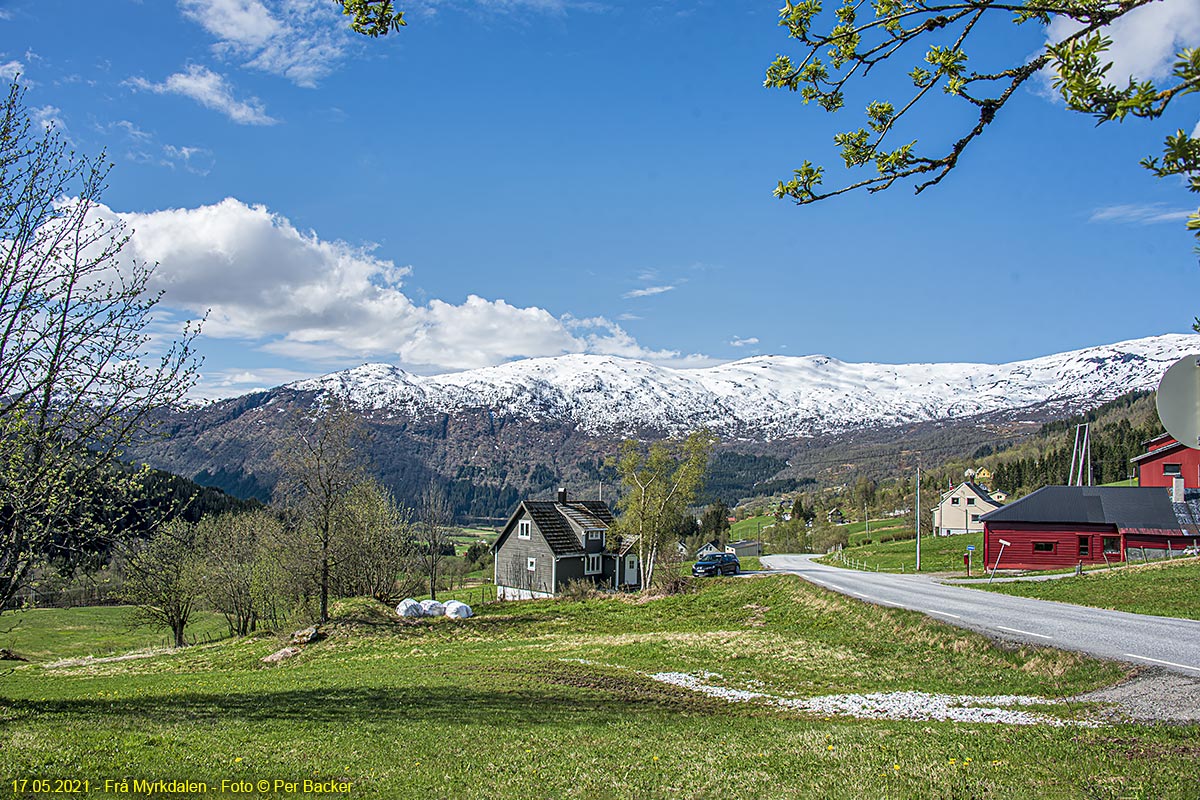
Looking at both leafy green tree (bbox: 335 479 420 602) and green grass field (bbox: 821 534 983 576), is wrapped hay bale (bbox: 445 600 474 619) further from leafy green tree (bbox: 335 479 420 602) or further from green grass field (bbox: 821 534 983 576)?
green grass field (bbox: 821 534 983 576)

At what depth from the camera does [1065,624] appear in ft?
73.7

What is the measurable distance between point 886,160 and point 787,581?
3585 centimetres

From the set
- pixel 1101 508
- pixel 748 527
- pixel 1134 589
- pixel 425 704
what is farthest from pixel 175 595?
pixel 748 527

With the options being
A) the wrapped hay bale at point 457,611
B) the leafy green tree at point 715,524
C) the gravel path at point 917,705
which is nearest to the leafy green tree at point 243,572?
the wrapped hay bale at point 457,611

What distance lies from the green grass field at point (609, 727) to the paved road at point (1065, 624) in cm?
146

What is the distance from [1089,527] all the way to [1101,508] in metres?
1.71

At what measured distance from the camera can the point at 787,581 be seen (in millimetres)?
38250

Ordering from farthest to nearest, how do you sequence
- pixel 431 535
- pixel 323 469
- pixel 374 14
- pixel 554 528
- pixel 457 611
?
pixel 554 528 → pixel 431 535 → pixel 457 611 → pixel 323 469 → pixel 374 14

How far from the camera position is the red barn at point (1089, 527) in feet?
137

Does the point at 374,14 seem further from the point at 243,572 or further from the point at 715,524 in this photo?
the point at 715,524

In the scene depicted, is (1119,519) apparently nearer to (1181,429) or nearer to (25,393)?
(1181,429)

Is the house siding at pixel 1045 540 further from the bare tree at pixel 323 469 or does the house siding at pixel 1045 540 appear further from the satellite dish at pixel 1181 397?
the satellite dish at pixel 1181 397

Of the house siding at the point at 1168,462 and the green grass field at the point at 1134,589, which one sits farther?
the house siding at the point at 1168,462

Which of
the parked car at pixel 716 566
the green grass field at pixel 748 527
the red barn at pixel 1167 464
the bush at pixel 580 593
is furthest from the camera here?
the green grass field at pixel 748 527
